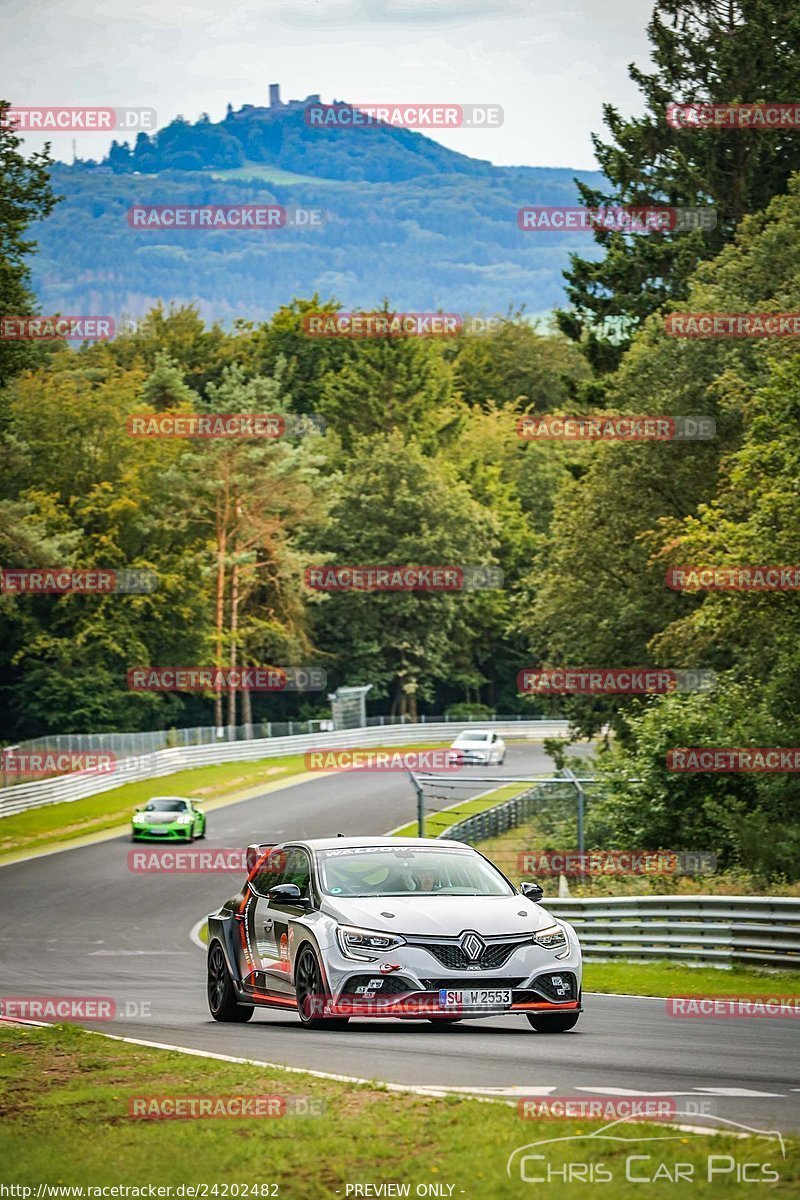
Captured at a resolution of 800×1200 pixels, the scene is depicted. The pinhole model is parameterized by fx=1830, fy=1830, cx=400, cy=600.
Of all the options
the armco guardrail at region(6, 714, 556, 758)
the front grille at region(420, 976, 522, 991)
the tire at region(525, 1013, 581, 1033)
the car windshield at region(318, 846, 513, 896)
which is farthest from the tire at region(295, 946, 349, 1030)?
the armco guardrail at region(6, 714, 556, 758)

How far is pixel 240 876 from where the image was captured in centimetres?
4497

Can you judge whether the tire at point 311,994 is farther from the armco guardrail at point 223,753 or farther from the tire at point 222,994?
the armco guardrail at point 223,753

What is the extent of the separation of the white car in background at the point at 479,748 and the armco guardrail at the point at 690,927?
48373mm

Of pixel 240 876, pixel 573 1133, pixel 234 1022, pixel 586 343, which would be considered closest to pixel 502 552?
pixel 586 343

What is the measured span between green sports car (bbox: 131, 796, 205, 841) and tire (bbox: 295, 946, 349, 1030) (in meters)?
36.2

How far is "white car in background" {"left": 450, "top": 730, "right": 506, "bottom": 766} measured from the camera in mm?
74000

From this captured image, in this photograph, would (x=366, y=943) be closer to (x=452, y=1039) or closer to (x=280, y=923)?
(x=452, y=1039)

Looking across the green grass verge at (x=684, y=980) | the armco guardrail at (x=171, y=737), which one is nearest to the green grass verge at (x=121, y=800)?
the armco guardrail at (x=171, y=737)

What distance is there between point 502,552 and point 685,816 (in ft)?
251

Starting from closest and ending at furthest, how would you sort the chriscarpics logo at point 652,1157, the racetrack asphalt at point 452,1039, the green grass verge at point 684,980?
the chriscarpics logo at point 652,1157 → the racetrack asphalt at point 452,1039 → the green grass verge at point 684,980

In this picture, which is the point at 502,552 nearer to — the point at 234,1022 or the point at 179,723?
the point at 179,723

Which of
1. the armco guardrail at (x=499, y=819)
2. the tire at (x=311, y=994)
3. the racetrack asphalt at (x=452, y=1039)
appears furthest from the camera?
the armco guardrail at (x=499, y=819)

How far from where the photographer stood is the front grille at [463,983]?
42.9 feet

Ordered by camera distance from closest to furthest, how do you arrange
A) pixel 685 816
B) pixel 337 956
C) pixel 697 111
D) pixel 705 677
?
pixel 337 956
pixel 685 816
pixel 705 677
pixel 697 111
